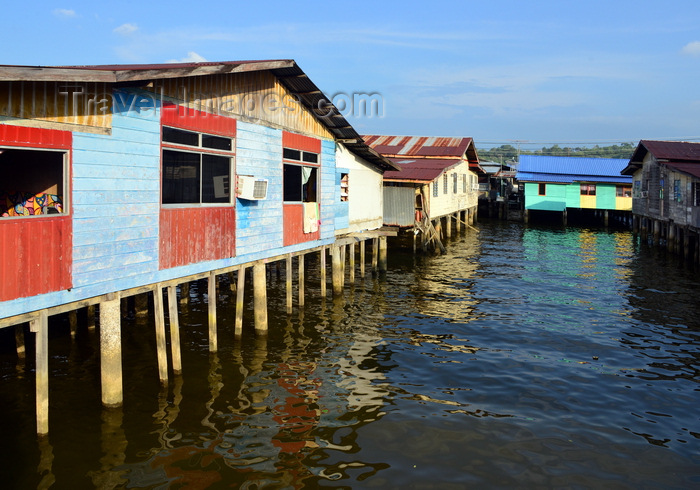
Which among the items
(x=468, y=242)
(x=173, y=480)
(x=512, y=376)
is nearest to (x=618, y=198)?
(x=468, y=242)

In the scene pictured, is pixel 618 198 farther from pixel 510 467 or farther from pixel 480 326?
pixel 510 467

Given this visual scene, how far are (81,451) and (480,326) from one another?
10.2 metres

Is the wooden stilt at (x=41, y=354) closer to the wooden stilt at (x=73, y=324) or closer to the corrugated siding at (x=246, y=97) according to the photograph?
the corrugated siding at (x=246, y=97)

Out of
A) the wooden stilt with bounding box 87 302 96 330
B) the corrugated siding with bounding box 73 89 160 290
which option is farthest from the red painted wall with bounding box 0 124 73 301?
the wooden stilt with bounding box 87 302 96 330

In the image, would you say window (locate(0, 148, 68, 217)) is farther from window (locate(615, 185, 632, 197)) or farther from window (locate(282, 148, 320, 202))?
window (locate(615, 185, 632, 197))

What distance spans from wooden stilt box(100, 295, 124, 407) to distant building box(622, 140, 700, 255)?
73.9ft

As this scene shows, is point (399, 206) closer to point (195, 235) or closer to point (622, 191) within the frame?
point (195, 235)

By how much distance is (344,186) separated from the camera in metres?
19.1

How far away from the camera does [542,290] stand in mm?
20172

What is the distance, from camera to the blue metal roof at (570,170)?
45.3 m

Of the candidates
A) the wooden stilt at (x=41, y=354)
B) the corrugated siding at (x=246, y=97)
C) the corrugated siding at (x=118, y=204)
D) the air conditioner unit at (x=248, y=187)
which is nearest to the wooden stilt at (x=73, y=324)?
the corrugated siding at (x=118, y=204)

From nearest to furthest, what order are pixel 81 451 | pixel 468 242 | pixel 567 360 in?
pixel 81 451
pixel 567 360
pixel 468 242

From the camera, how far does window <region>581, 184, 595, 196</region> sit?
45000 mm

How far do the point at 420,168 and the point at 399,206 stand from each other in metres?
3.40
